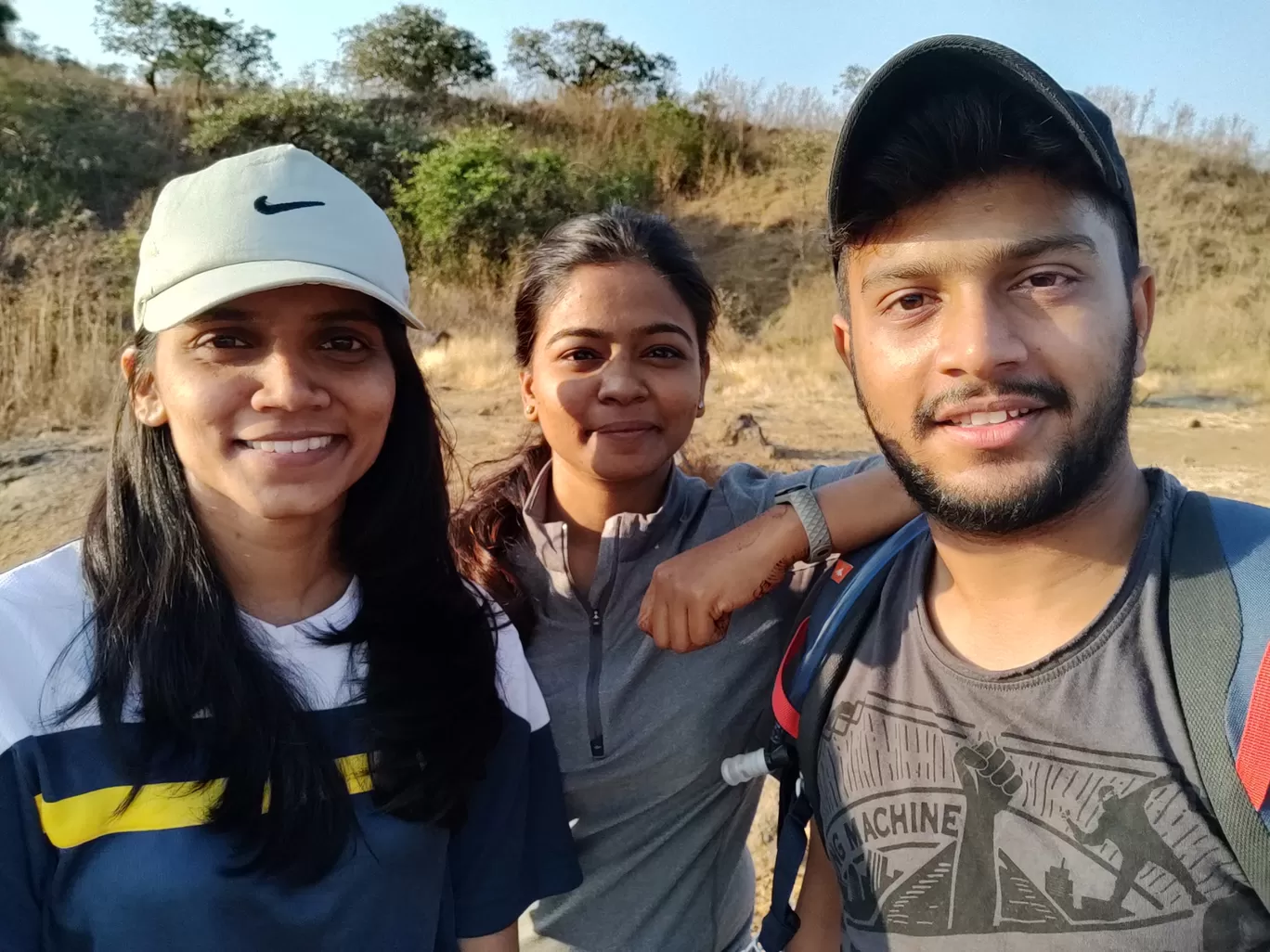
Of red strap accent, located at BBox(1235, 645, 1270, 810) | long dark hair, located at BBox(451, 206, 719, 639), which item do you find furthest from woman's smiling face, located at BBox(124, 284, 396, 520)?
red strap accent, located at BBox(1235, 645, 1270, 810)

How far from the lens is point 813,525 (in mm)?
1551

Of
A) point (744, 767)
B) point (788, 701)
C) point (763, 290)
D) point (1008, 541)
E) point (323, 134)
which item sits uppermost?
point (323, 134)

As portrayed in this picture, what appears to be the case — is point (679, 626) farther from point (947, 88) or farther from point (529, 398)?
point (947, 88)

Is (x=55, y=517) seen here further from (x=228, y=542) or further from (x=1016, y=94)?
(x=1016, y=94)

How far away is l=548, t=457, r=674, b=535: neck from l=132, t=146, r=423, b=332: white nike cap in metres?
0.62

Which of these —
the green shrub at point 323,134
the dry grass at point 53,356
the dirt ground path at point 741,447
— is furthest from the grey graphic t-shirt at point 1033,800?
the green shrub at point 323,134

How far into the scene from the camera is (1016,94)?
3.90ft

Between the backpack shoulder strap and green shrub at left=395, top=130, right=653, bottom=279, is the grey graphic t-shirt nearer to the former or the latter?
the backpack shoulder strap

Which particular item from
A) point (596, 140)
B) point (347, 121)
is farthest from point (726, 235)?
point (347, 121)

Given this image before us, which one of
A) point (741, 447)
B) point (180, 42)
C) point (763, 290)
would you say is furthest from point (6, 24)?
point (741, 447)

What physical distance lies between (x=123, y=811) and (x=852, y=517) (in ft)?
3.96

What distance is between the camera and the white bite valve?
1492 mm

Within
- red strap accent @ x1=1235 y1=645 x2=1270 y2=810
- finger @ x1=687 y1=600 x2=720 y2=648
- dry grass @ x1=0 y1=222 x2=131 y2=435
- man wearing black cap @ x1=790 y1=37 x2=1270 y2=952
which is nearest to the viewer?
red strap accent @ x1=1235 y1=645 x2=1270 y2=810

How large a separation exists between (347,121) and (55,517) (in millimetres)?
16605
